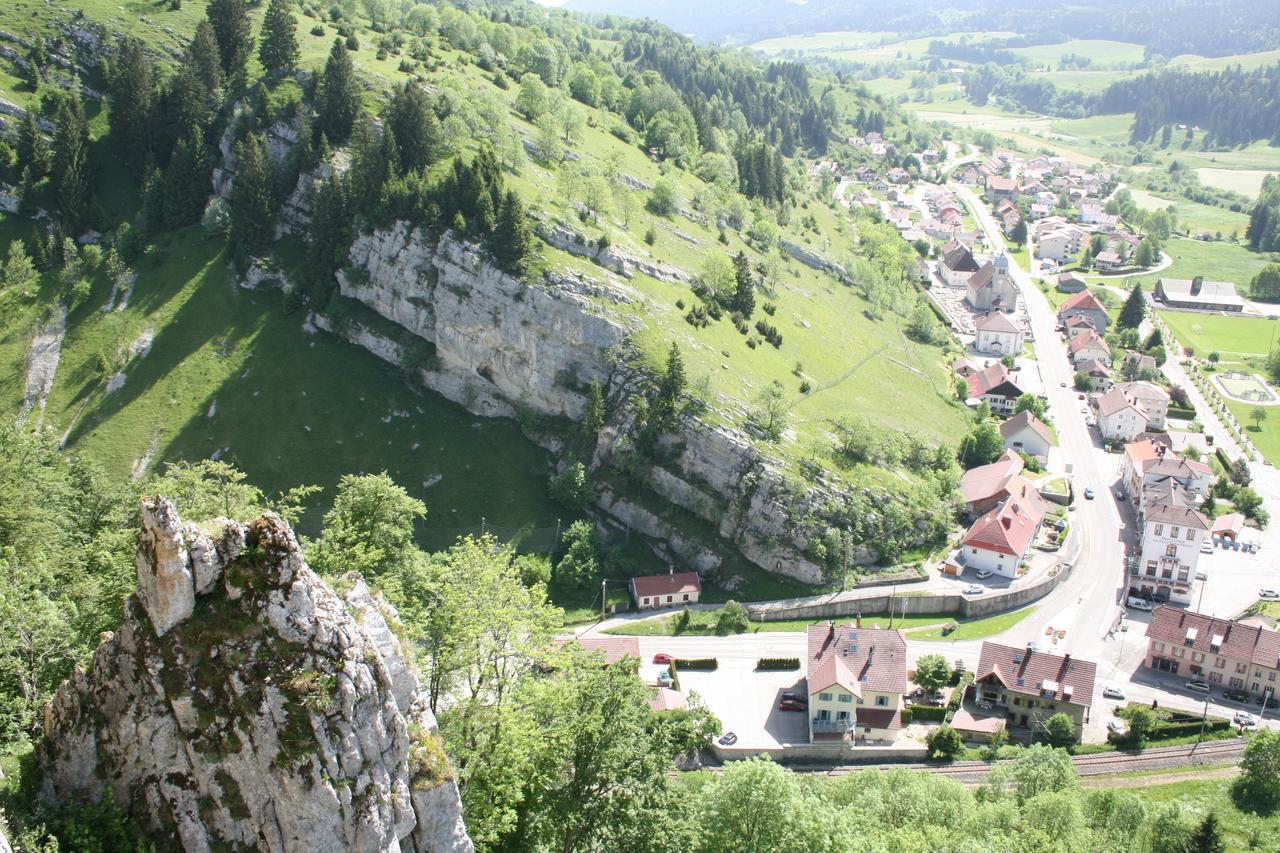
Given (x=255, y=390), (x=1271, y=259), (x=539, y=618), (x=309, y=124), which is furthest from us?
(x=1271, y=259)

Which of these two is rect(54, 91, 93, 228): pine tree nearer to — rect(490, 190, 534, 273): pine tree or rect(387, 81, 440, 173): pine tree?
rect(387, 81, 440, 173): pine tree

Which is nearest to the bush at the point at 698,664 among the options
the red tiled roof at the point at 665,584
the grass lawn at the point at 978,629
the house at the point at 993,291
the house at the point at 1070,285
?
the red tiled roof at the point at 665,584

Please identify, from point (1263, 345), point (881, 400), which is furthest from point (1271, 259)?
point (881, 400)

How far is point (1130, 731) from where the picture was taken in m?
57.4

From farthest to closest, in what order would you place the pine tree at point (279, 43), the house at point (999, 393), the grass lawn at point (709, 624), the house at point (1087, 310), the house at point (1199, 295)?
the house at point (1199, 295) < the house at point (1087, 310) < the house at point (999, 393) < the pine tree at point (279, 43) < the grass lawn at point (709, 624)

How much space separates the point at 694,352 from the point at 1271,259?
156886 millimetres

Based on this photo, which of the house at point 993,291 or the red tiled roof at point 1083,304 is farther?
the house at point 993,291

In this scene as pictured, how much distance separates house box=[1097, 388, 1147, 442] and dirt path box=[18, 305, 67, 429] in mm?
102394

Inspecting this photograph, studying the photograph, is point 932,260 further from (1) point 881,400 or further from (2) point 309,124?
(2) point 309,124

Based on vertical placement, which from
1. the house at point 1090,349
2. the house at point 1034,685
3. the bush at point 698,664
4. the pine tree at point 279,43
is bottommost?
the bush at point 698,664

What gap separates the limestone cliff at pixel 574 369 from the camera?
237ft

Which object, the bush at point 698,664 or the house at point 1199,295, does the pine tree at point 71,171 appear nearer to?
the bush at point 698,664

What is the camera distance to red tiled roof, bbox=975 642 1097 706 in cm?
5831

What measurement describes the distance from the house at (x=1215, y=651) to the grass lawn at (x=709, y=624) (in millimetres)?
14542
